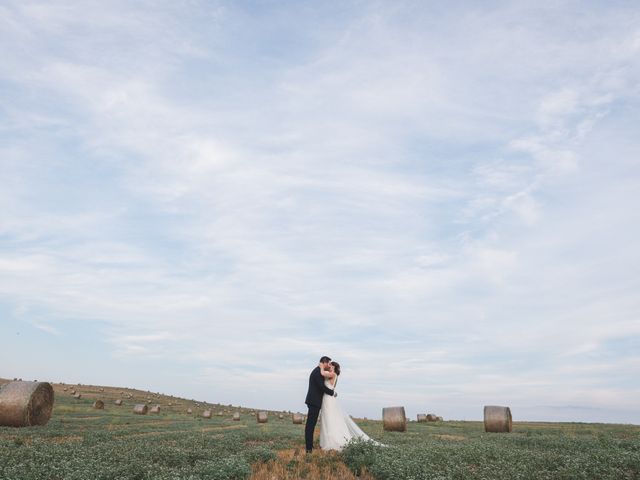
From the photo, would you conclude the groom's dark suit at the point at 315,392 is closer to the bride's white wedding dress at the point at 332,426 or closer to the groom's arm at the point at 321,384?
the groom's arm at the point at 321,384

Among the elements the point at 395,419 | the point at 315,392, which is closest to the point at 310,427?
the point at 315,392

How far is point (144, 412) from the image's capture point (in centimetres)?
4759

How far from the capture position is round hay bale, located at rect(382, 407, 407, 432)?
32.0 metres

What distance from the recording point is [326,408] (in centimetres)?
1848

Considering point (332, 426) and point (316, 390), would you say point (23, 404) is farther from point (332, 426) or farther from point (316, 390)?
point (332, 426)

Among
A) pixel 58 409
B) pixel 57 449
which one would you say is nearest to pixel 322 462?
pixel 57 449

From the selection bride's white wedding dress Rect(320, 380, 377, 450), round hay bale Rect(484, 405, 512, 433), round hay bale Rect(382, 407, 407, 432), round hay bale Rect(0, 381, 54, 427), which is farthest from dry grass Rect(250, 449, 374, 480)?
round hay bale Rect(0, 381, 54, 427)

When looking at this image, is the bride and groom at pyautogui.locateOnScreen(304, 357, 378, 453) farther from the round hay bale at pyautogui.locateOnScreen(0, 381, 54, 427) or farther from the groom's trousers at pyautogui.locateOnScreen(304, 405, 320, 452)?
the round hay bale at pyautogui.locateOnScreen(0, 381, 54, 427)

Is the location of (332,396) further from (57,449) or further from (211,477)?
(57,449)

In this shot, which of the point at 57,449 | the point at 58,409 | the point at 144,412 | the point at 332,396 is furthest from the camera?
the point at 144,412

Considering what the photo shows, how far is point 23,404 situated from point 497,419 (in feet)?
91.4

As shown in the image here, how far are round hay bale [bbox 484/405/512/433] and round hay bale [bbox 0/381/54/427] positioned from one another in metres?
26.9

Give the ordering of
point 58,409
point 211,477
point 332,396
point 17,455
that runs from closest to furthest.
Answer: point 211,477
point 17,455
point 332,396
point 58,409

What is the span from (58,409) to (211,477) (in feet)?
123
